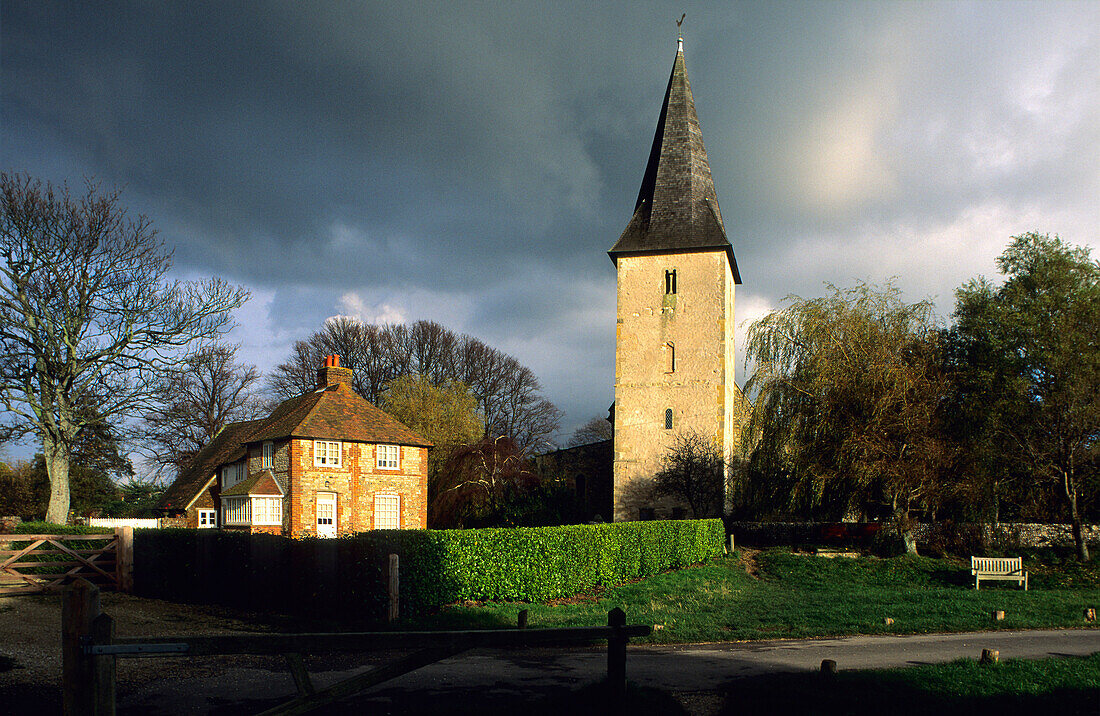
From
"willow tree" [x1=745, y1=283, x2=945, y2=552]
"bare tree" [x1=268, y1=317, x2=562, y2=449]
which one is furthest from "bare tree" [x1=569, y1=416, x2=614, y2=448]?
"willow tree" [x1=745, y1=283, x2=945, y2=552]

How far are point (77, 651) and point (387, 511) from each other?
31925 millimetres

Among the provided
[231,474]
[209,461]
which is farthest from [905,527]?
[209,461]

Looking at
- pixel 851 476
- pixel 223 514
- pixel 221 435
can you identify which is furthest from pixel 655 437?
pixel 221 435

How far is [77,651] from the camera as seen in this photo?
372 cm

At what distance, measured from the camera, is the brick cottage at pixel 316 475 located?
103 feet

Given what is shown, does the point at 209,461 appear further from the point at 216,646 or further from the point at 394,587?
the point at 216,646

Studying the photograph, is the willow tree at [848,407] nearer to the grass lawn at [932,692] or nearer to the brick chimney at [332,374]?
the grass lawn at [932,692]

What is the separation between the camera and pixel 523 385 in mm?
62438

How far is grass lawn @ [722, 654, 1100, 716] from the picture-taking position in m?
6.80

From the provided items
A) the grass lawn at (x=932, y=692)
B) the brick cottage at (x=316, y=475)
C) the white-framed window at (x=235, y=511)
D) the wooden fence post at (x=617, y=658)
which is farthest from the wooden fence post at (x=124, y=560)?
the wooden fence post at (x=617, y=658)

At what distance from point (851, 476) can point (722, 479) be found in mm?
8684

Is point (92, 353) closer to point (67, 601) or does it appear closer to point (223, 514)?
point (223, 514)

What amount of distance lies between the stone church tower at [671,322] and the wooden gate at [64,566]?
2152 cm

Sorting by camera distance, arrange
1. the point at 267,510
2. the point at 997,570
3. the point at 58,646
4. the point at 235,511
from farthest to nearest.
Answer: the point at 235,511, the point at 267,510, the point at 997,570, the point at 58,646
